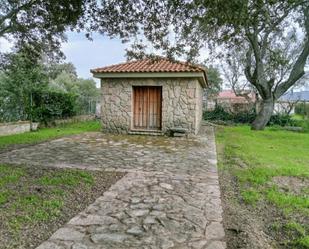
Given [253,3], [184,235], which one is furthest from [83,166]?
[253,3]

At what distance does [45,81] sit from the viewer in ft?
54.5

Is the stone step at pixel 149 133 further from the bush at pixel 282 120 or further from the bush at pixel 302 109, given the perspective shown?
the bush at pixel 302 109

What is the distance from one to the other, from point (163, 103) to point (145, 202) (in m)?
8.59

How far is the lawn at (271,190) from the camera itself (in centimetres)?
366

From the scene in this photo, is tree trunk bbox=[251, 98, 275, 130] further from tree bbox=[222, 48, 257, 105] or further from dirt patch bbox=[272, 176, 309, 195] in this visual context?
dirt patch bbox=[272, 176, 309, 195]

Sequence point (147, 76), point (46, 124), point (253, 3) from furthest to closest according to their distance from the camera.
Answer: point (46, 124) → point (147, 76) → point (253, 3)

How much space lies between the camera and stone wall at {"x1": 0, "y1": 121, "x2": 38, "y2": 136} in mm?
11641

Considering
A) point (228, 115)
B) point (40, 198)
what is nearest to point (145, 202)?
point (40, 198)

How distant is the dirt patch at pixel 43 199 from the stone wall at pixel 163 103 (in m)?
6.97

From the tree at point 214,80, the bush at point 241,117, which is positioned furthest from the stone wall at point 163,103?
the tree at point 214,80

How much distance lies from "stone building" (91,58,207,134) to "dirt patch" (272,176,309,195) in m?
6.48

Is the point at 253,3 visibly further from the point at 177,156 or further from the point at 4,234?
the point at 4,234

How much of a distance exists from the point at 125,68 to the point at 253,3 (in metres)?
7.96

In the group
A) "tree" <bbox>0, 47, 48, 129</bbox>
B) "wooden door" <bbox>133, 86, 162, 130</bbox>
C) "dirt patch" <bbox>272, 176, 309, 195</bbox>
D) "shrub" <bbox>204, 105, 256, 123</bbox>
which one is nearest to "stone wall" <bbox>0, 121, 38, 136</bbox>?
"tree" <bbox>0, 47, 48, 129</bbox>
